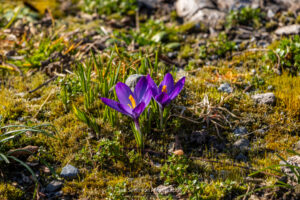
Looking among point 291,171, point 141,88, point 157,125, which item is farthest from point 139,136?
point 291,171

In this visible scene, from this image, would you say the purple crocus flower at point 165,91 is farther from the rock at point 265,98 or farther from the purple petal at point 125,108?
the rock at point 265,98

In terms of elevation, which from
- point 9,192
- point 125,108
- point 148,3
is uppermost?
point 148,3

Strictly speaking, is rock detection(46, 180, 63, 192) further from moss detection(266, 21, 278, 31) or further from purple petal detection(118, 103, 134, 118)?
moss detection(266, 21, 278, 31)

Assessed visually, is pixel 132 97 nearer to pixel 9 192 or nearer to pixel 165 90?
pixel 165 90

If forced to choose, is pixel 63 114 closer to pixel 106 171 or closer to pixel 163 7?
pixel 106 171

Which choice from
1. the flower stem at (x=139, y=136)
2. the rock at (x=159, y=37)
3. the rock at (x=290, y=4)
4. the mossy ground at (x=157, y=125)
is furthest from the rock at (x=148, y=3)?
the flower stem at (x=139, y=136)

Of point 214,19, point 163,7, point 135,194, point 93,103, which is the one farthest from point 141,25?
point 135,194
